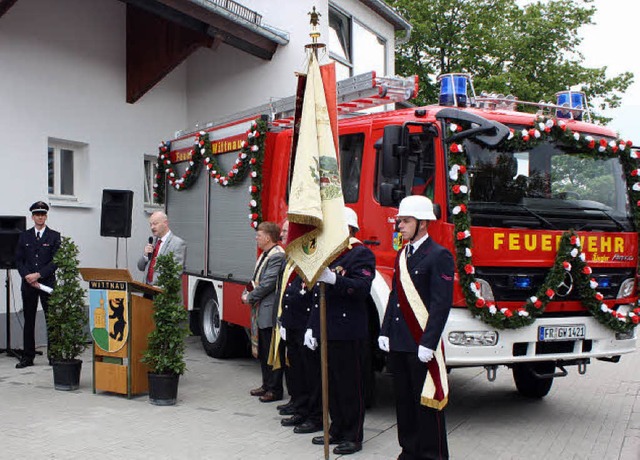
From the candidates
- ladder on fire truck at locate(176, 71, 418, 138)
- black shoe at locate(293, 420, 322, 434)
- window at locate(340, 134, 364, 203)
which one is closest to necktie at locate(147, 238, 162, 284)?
ladder on fire truck at locate(176, 71, 418, 138)

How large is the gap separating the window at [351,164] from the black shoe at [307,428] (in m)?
2.11

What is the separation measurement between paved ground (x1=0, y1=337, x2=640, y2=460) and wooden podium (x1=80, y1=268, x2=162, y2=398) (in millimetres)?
192

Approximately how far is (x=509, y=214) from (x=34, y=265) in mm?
5823

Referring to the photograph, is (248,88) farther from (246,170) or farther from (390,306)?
(390,306)

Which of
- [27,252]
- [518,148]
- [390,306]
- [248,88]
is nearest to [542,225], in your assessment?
[518,148]

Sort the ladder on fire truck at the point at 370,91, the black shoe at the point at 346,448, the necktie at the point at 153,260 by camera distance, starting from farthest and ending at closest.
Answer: the necktie at the point at 153,260 → the ladder on fire truck at the point at 370,91 → the black shoe at the point at 346,448

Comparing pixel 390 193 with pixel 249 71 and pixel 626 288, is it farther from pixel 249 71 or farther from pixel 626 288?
pixel 249 71

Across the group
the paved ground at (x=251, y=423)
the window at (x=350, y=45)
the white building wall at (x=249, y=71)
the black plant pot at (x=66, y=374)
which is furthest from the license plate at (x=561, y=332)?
the window at (x=350, y=45)

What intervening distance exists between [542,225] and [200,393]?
12.7ft

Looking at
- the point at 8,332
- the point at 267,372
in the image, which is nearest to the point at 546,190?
the point at 267,372

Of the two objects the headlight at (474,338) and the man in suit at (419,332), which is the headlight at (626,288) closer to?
the headlight at (474,338)

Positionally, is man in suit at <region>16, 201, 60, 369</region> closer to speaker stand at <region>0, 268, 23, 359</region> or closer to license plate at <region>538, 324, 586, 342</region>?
speaker stand at <region>0, 268, 23, 359</region>

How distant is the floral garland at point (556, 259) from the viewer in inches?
256

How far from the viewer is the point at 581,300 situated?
694 centimetres
